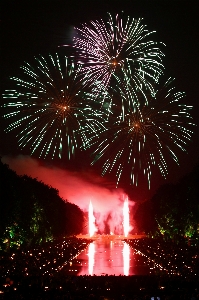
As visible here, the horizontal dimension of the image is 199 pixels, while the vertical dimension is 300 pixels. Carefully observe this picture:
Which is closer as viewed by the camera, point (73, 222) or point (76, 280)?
point (76, 280)

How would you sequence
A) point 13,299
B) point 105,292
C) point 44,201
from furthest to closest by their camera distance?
point 44,201 < point 105,292 < point 13,299

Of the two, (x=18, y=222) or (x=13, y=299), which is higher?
(x=18, y=222)

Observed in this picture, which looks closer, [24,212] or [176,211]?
[24,212]

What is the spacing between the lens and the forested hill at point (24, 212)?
58.6 meters

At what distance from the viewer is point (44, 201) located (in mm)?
103562

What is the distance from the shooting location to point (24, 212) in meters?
72.4

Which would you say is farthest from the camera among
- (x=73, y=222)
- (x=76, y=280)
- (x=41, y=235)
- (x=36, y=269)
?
(x=73, y=222)

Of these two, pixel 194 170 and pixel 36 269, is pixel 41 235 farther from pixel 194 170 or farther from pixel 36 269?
pixel 36 269

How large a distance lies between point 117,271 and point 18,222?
94.7 feet

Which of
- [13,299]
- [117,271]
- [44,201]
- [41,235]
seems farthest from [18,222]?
[13,299]

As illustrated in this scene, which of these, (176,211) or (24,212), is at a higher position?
(176,211)

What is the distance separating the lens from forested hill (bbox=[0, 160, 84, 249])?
58.6m

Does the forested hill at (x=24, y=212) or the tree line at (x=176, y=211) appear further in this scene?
the tree line at (x=176, y=211)

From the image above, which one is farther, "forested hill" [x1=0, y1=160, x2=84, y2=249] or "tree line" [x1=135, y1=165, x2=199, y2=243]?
"tree line" [x1=135, y1=165, x2=199, y2=243]
